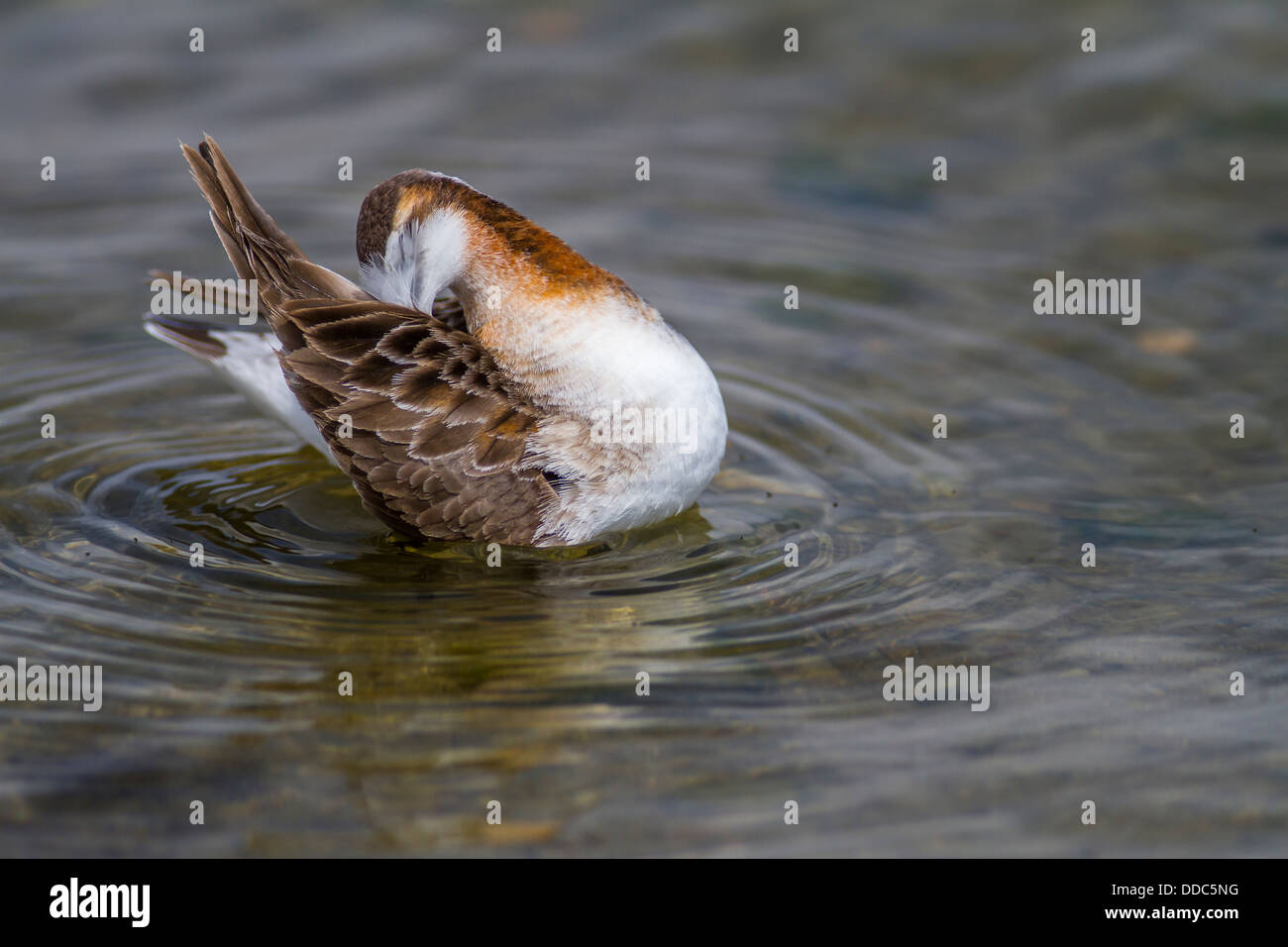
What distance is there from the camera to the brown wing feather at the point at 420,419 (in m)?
6.52

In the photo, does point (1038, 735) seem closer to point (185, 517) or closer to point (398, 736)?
point (398, 736)

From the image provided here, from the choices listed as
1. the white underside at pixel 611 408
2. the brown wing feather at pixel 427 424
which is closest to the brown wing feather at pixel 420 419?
the brown wing feather at pixel 427 424

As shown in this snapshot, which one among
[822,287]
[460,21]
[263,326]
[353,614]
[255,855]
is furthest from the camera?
[460,21]

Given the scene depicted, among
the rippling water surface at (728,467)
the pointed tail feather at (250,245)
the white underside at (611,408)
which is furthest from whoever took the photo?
the pointed tail feather at (250,245)

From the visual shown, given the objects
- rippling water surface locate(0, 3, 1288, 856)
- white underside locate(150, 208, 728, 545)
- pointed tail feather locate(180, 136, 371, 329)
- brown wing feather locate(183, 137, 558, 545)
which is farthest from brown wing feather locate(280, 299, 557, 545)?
pointed tail feather locate(180, 136, 371, 329)

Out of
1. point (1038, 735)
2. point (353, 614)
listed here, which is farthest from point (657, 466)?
Answer: point (1038, 735)

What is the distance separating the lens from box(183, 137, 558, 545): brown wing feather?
652 cm

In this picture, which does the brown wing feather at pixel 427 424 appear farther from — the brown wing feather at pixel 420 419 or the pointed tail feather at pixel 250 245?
the pointed tail feather at pixel 250 245

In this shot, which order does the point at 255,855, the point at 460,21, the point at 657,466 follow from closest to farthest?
the point at 255,855
the point at 657,466
the point at 460,21

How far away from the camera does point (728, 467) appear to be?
7.57m

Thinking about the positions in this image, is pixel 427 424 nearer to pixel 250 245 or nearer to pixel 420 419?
pixel 420 419

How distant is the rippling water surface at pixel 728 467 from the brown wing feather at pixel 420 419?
0.29 meters

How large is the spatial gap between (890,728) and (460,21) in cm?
870

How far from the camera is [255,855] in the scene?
15.3ft
